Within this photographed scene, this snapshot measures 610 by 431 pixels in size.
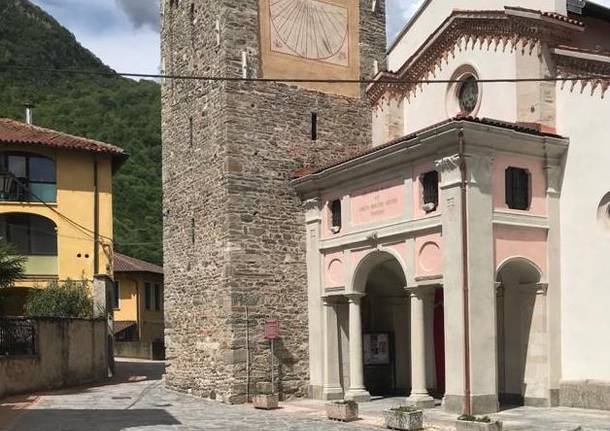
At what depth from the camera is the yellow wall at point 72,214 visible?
29.2 meters

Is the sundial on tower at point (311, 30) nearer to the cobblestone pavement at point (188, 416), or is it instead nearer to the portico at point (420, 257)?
the portico at point (420, 257)

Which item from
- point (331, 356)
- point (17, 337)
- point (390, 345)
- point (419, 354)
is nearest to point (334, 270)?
point (331, 356)

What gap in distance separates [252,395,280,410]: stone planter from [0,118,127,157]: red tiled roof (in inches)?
582

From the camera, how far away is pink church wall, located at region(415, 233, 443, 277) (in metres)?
16.1

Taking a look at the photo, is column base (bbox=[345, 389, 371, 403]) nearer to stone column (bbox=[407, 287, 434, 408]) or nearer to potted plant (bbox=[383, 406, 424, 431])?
stone column (bbox=[407, 287, 434, 408])

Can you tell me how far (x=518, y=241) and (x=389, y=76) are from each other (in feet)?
22.6

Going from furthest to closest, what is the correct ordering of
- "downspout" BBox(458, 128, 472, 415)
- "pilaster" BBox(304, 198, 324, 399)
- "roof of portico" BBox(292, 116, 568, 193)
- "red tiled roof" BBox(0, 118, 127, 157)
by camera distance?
"red tiled roof" BBox(0, 118, 127, 157), "pilaster" BBox(304, 198, 324, 399), "roof of portico" BBox(292, 116, 568, 193), "downspout" BBox(458, 128, 472, 415)

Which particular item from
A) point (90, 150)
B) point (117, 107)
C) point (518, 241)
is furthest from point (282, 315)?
point (117, 107)

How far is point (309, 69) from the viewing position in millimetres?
21344

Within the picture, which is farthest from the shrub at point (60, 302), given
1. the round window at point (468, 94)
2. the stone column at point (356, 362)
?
the round window at point (468, 94)

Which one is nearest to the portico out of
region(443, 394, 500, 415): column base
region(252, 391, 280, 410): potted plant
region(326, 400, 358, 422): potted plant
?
region(443, 394, 500, 415): column base

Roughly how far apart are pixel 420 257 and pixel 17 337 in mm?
11731

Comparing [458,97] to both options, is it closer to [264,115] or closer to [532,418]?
[264,115]

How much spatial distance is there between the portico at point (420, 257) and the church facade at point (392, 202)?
1.7 inches
